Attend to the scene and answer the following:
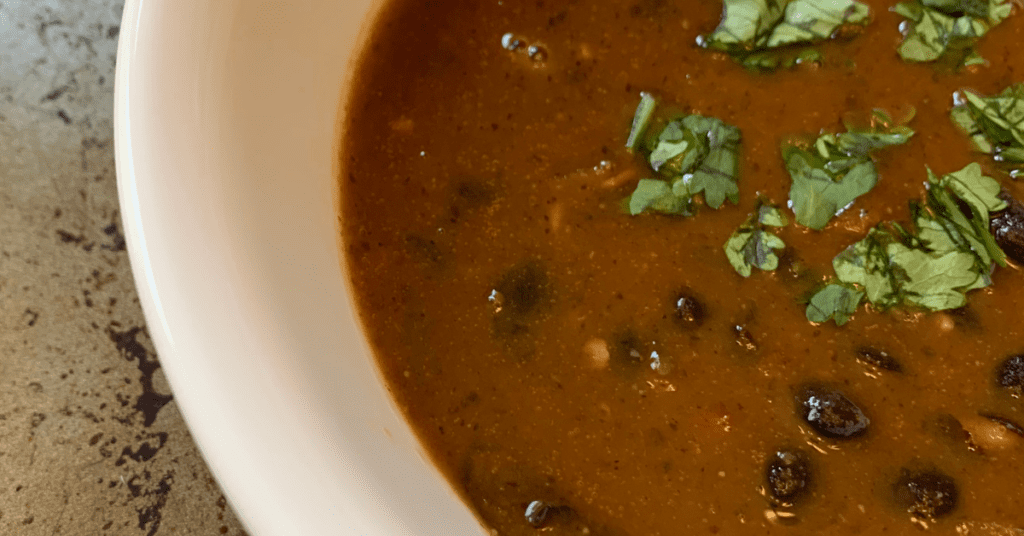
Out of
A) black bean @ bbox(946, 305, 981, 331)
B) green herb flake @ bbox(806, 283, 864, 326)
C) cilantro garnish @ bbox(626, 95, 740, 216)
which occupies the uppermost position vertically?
cilantro garnish @ bbox(626, 95, 740, 216)

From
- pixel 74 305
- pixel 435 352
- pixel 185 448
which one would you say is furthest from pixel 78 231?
pixel 435 352

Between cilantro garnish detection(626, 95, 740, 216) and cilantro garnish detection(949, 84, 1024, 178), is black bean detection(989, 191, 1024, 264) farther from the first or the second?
cilantro garnish detection(626, 95, 740, 216)

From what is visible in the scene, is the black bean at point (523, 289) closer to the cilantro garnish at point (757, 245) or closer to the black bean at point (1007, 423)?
the cilantro garnish at point (757, 245)

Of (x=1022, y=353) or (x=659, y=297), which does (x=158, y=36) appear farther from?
(x=1022, y=353)

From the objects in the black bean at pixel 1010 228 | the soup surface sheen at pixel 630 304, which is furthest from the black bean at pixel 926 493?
the black bean at pixel 1010 228

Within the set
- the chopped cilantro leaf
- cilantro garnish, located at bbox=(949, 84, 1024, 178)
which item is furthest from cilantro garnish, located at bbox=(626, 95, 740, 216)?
cilantro garnish, located at bbox=(949, 84, 1024, 178)

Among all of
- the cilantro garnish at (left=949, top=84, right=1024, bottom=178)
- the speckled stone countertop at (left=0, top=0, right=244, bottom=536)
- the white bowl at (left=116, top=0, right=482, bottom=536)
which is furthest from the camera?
the cilantro garnish at (left=949, top=84, right=1024, bottom=178)
